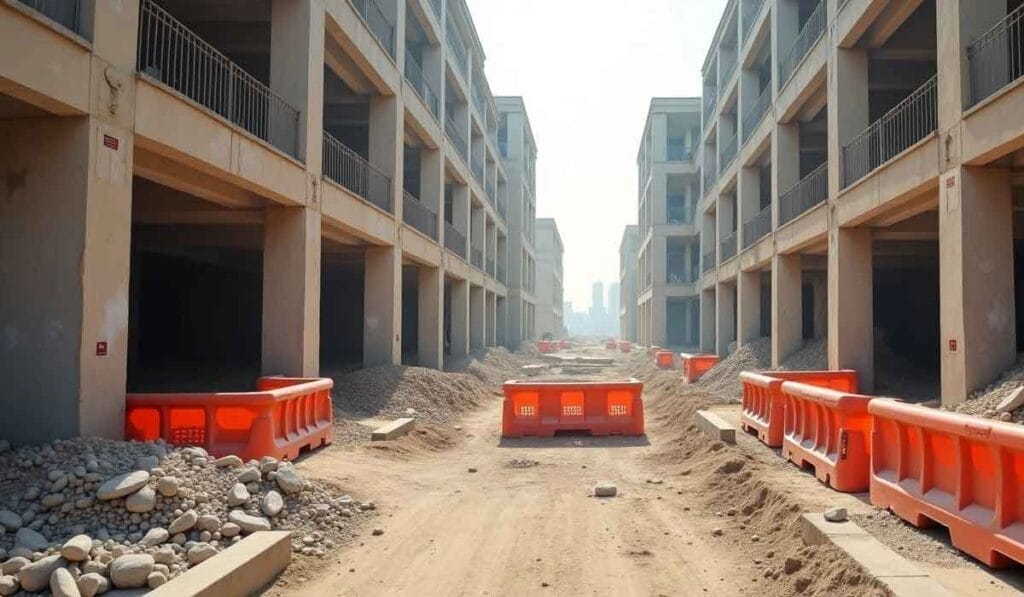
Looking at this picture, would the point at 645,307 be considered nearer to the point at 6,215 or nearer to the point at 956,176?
the point at 956,176

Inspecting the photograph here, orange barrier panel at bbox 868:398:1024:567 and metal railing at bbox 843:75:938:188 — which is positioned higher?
metal railing at bbox 843:75:938:188

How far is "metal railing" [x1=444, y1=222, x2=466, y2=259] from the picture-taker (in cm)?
2712

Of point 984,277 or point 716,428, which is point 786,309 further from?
point 716,428

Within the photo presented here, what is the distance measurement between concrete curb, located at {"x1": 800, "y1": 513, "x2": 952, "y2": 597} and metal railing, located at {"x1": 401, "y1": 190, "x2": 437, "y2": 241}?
51.7 feet

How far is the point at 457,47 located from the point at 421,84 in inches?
282

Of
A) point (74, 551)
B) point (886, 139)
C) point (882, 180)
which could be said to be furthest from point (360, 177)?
point (74, 551)

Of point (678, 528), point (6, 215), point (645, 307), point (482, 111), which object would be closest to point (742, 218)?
point (482, 111)

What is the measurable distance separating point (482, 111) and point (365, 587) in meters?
33.5

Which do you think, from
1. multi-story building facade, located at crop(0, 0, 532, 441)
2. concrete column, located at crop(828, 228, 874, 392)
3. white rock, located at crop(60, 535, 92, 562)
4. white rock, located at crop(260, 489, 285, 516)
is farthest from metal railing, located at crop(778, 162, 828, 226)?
white rock, located at crop(60, 535, 92, 562)

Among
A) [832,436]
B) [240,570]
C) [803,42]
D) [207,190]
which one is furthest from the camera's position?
[803,42]

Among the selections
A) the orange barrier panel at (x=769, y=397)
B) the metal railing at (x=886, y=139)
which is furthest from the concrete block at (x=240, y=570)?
the metal railing at (x=886, y=139)

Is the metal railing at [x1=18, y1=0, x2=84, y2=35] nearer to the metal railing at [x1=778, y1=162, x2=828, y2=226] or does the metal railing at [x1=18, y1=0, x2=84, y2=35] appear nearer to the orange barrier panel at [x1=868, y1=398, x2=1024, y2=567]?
the orange barrier panel at [x1=868, y1=398, x2=1024, y2=567]

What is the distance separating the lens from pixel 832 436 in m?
7.98

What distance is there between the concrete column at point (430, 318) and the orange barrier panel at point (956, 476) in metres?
18.7
